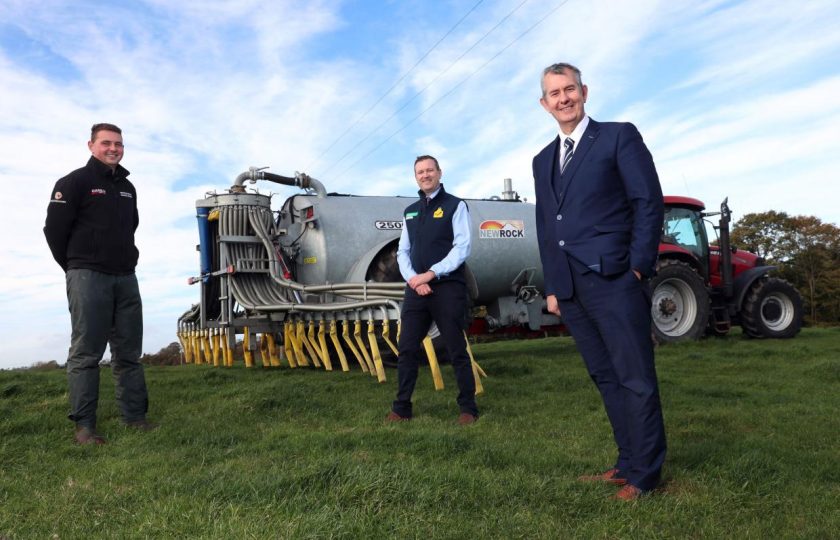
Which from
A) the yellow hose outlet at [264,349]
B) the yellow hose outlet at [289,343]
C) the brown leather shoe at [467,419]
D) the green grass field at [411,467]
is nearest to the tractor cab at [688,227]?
the green grass field at [411,467]

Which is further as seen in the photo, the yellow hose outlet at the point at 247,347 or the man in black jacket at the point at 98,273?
the yellow hose outlet at the point at 247,347

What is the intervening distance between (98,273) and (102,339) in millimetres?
443

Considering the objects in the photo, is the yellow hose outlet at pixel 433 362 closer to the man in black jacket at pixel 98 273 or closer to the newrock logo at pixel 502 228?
the man in black jacket at pixel 98 273

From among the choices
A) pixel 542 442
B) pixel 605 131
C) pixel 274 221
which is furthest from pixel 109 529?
pixel 274 221

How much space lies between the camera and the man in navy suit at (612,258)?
2.77 meters

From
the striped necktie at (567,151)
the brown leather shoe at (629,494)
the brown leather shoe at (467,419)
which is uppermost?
the striped necktie at (567,151)

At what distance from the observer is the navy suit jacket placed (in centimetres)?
274

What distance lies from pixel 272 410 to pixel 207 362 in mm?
4434

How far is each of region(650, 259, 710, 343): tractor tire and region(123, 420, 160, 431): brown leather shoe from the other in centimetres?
721

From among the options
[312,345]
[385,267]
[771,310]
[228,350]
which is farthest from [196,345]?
[771,310]

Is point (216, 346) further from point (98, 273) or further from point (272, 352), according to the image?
point (98, 273)

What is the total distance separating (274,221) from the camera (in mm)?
8633

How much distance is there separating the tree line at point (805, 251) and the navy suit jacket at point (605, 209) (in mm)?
26210

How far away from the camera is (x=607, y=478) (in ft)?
9.64
